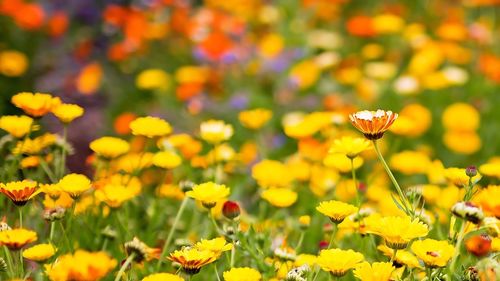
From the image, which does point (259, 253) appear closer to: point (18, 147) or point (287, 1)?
point (18, 147)

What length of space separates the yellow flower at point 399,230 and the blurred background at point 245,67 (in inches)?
67.2

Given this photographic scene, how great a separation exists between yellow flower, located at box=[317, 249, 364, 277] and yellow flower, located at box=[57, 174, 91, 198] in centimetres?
44

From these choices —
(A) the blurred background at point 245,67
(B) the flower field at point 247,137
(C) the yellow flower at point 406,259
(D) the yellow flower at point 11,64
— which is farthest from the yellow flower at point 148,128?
(D) the yellow flower at point 11,64

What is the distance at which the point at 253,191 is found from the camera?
283 centimetres

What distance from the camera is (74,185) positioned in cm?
138

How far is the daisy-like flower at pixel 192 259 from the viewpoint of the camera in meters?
1.18

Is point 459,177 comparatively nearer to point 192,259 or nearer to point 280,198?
point 280,198

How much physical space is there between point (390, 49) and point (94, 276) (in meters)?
3.24

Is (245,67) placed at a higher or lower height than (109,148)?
lower

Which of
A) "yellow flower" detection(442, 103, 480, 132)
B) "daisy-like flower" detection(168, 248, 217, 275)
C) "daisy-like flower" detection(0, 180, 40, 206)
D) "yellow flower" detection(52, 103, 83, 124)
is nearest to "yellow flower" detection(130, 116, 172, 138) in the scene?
"yellow flower" detection(52, 103, 83, 124)

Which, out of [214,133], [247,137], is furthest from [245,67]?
[214,133]

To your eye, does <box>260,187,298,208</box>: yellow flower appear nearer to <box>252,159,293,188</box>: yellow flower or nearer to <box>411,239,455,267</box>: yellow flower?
<box>252,159,293,188</box>: yellow flower

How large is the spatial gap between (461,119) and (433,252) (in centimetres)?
193

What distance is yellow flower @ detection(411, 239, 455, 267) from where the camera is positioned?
1.18m
